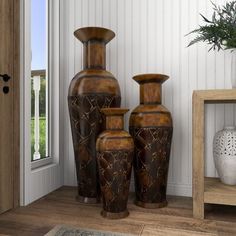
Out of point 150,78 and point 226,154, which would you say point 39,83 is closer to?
point 150,78

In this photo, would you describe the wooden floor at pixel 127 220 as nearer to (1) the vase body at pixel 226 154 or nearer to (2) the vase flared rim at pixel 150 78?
(1) the vase body at pixel 226 154

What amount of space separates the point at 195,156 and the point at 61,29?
151cm

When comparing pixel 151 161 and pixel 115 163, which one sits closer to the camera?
pixel 115 163

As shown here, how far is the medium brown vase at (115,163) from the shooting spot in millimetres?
1548

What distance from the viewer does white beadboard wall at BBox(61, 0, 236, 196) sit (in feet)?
6.51

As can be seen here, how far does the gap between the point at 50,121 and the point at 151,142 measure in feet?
3.08

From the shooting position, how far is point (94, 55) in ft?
6.04

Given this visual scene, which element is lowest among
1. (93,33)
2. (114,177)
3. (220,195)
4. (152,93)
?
(220,195)

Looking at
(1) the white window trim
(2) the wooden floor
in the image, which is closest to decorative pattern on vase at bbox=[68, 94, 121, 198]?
(2) the wooden floor

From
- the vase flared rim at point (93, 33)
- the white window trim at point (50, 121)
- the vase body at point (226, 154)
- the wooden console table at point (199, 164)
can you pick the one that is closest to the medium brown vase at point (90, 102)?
the vase flared rim at point (93, 33)

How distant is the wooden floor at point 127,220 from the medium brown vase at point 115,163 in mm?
84

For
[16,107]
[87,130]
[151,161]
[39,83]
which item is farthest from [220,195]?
[39,83]

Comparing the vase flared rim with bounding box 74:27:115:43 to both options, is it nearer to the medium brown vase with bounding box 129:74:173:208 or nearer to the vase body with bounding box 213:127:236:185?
the medium brown vase with bounding box 129:74:173:208

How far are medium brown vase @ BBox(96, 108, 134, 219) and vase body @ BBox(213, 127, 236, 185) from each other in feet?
1.83
